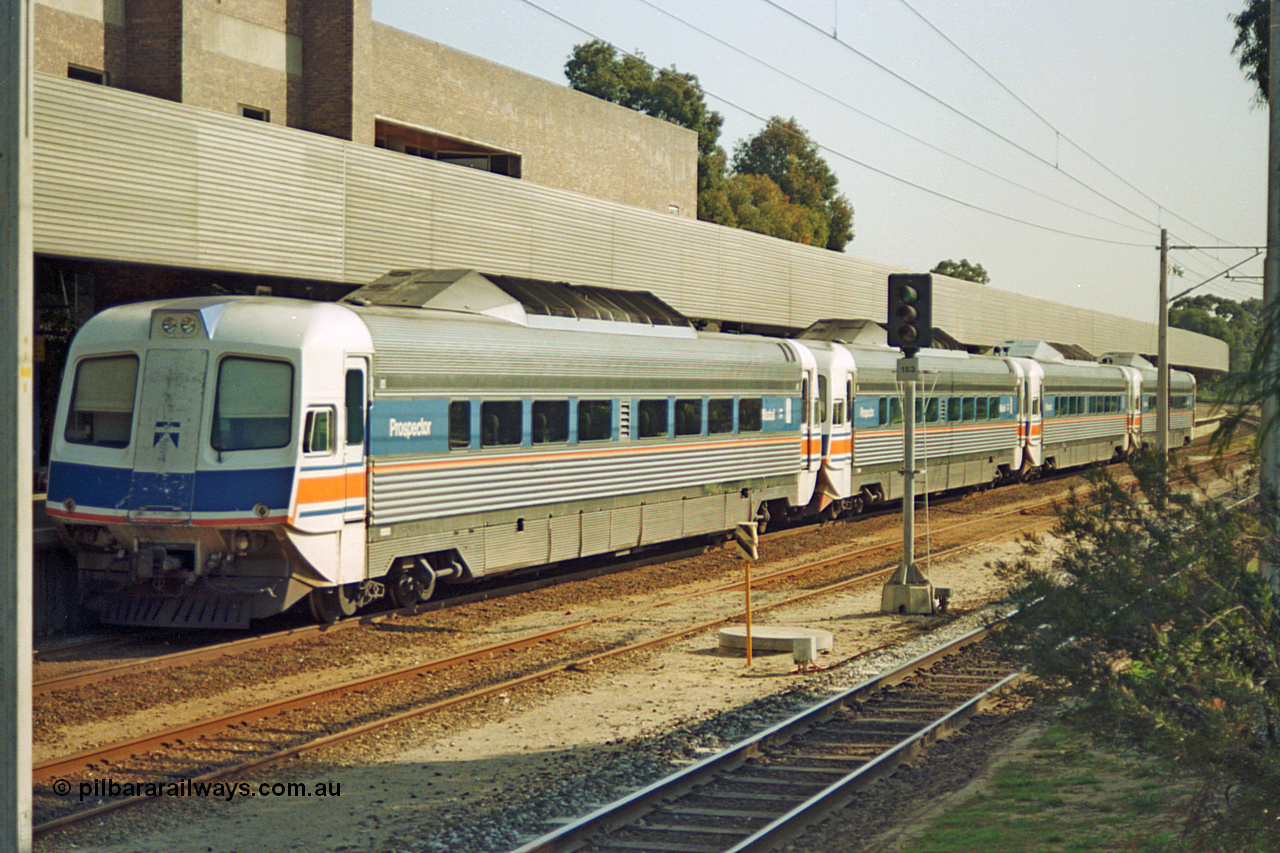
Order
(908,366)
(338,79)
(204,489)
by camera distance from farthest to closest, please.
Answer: (338,79) → (908,366) → (204,489)

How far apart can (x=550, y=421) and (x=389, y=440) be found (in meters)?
3.07

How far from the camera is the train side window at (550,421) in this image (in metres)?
16.0

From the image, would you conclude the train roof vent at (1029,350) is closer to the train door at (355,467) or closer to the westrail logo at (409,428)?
the westrail logo at (409,428)

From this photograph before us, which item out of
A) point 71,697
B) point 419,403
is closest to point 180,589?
point 71,697

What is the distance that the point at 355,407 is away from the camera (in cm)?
1312

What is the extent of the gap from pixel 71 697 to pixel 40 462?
10470 mm

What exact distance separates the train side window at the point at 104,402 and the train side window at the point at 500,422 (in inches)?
154

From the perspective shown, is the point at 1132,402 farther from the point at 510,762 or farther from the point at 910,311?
the point at 510,762

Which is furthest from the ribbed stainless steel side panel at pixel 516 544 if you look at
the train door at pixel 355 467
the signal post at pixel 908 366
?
the signal post at pixel 908 366

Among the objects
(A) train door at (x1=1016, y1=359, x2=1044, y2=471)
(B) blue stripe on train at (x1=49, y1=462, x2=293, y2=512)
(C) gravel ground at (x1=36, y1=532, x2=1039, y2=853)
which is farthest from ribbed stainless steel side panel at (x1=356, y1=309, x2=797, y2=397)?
(A) train door at (x1=1016, y1=359, x2=1044, y2=471)

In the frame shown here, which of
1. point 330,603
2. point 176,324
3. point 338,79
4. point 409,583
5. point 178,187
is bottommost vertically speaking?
point 330,603

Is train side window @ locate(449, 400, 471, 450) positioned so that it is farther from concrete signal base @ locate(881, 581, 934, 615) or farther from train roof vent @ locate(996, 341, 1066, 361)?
train roof vent @ locate(996, 341, 1066, 361)

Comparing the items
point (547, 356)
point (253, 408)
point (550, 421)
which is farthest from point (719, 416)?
point (253, 408)

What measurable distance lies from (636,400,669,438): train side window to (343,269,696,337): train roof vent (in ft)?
3.64
